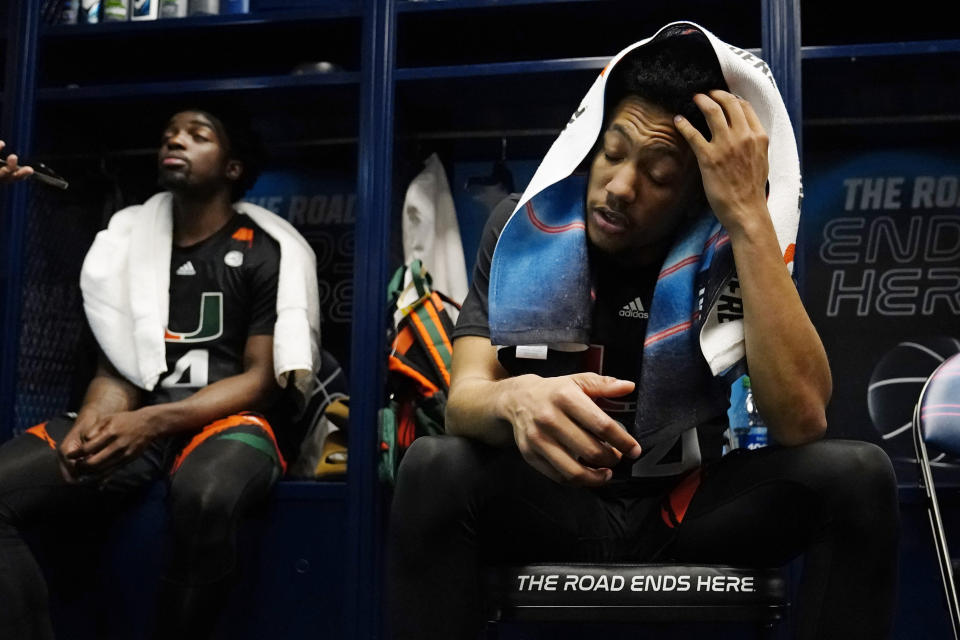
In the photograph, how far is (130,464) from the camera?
218cm

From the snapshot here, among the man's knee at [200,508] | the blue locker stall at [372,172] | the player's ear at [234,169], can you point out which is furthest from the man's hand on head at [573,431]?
the player's ear at [234,169]

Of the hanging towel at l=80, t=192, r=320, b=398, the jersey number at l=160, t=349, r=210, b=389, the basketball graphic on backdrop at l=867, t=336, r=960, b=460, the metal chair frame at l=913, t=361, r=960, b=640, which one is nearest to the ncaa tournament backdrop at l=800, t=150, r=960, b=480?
the basketball graphic on backdrop at l=867, t=336, r=960, b=460

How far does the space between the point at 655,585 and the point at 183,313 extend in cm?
150

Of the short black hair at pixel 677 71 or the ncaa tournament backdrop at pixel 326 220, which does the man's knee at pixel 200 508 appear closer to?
the ncaa tournament backdrop at pixel 326 220

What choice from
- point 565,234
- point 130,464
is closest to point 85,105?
point 130,464

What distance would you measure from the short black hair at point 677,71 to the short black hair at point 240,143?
55.9 inches

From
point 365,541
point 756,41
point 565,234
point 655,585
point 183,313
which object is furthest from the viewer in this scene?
point 756,41

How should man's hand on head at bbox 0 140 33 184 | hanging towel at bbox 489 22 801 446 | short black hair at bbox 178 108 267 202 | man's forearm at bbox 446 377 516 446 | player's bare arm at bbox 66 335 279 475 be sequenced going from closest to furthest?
man's forearm at bbox 446 377 516 446
hanging towel at bbox 489 22 801 446
player's bare arm at bbox 66 335 279 475
man's hand on head at bbox 0 140 33 184
short black hair at bbox 178 108 267 202

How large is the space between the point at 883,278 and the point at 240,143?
5.82 ft

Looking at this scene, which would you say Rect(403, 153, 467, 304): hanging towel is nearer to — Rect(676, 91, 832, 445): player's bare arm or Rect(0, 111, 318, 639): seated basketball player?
Rect(0, 111, 318, 639): seated basketball player

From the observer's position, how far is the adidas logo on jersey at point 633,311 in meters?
1.47

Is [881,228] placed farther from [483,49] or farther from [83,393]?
[83,393]

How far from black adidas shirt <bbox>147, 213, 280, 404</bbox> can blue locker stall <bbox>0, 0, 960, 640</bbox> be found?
0.24m

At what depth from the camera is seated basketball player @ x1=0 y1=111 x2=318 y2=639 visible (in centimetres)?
187
